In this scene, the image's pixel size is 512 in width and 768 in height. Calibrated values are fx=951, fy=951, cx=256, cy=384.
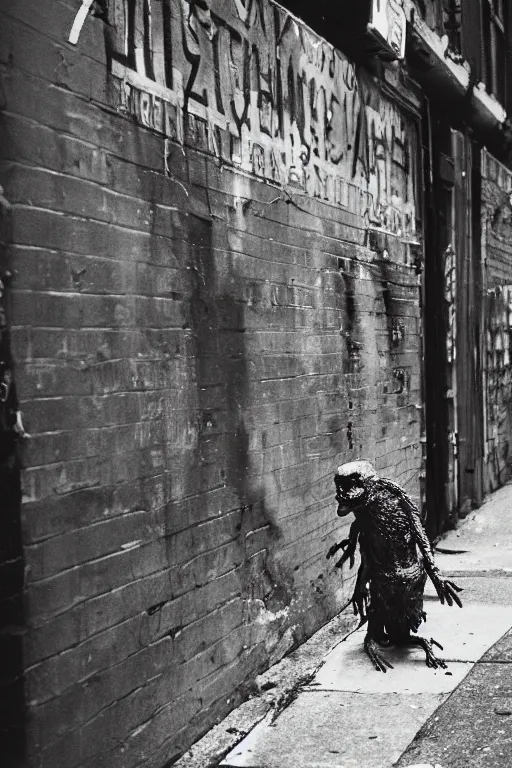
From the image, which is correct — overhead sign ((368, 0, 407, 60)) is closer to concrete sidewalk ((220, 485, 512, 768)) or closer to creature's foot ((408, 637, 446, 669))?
concrete sidewalk ((220, 485, 512, 768))

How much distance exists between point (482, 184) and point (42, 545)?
29.3 feet

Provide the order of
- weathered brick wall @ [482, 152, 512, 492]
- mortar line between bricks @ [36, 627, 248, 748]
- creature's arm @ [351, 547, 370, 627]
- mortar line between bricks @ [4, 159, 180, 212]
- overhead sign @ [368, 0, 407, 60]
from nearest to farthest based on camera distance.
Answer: mortar line between bricks @ [4, 159, 180, 212], mortar line between bricks @ [36, 627, 248, 748], creature's arm @ [351, 547, 370, 627], overhead sign @ [368, 0, 407, 60], weathered brick wall @ [482, 152, 512, 492]

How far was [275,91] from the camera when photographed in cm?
542

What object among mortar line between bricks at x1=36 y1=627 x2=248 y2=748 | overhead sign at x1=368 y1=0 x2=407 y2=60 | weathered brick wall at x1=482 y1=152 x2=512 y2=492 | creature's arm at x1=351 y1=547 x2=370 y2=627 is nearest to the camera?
mortar line between bricks at x1=36 y1=627 x2=248 y2=748

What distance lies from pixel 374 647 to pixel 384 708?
782mm

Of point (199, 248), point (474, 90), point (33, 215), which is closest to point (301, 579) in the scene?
point (199, 248)

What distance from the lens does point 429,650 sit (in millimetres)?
5098

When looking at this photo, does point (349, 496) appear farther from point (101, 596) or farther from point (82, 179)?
point (82, 179)

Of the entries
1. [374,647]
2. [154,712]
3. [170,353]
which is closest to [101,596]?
[154,712]

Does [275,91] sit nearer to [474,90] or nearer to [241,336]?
[241,336]

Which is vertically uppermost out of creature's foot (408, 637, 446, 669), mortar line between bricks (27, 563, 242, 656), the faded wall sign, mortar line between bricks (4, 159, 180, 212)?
the faded wall sign

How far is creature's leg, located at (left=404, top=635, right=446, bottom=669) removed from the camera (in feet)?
16.5

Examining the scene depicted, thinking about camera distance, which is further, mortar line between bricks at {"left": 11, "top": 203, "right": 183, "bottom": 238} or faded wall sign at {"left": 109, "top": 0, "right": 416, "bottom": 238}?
faded wall sign at {"left": 109, "top": 0, "right": 416, "bottom": 238}

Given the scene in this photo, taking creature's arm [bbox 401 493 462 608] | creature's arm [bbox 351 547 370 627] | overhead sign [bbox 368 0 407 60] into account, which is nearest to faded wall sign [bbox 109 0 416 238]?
overhead sign [bbox 368 0 407 60]
